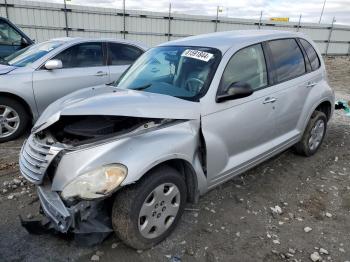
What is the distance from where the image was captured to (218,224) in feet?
10.7

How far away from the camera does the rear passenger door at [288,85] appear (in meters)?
3.85

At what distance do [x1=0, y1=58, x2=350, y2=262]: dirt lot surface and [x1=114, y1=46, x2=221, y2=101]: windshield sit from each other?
126cm

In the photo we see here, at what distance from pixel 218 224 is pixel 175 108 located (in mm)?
1257

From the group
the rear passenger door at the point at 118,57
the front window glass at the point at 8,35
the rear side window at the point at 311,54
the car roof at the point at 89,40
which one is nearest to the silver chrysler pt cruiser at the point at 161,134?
the rear side window at the point at 311,54

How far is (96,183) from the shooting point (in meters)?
2.38

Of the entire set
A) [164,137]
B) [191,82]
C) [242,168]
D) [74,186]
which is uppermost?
[191,82]

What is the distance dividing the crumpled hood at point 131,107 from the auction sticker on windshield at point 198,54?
1.96 feet

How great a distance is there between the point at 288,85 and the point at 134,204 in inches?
97.8

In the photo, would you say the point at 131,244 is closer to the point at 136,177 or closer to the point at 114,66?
the point at 136,177

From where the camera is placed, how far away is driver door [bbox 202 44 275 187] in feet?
10.1

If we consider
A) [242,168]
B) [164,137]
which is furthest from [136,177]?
[242,168]

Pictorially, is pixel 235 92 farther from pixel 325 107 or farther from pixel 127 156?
pixel 325 107

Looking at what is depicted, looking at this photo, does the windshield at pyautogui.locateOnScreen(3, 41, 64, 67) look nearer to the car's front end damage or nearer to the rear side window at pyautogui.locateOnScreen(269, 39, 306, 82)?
the car's front end damage

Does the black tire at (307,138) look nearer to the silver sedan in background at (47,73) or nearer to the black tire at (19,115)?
the silver sedan in background at (47,73)
